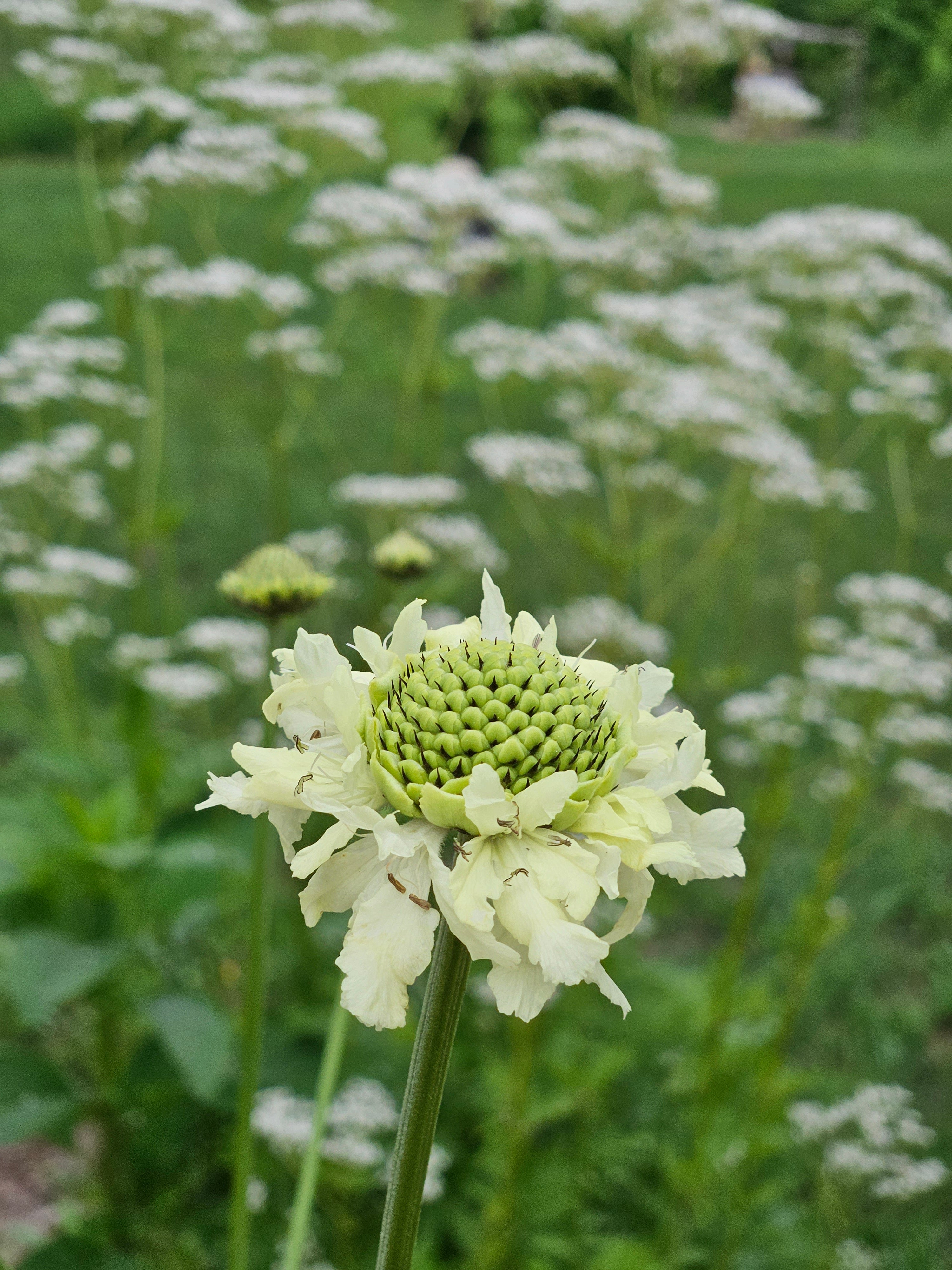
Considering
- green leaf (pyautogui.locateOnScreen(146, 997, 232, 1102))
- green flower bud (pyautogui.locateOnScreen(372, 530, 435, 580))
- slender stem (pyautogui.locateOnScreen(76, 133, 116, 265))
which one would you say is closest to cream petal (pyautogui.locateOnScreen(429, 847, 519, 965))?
green flower bud (pyautogui.locateOnScreen(372, 530, 435, 580))

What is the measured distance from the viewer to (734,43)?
2502 millimetres

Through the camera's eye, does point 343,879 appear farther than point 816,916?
No

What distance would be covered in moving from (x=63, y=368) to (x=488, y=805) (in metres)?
2.74

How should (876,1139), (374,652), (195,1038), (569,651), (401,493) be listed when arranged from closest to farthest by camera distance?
(374,652), (195,1038), (876,1139), (401,493), (569,651)

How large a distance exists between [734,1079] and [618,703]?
1.57 m

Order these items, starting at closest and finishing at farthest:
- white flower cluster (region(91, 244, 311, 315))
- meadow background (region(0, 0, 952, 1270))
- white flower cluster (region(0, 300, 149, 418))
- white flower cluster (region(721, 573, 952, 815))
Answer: meadow background (region(0, 0, 952, 1270)) → white flower cluster (region(721, 573, 952, 815)) → white flower cluster (region(91, 244, 311, 315)) → white flower cluster (region(0, 300, 149, 418))

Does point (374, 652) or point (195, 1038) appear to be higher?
point (374, 652)

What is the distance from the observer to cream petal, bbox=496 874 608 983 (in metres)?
0.46

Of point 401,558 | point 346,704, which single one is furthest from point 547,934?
point 401,558

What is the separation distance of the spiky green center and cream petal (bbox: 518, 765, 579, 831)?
0.04 meters

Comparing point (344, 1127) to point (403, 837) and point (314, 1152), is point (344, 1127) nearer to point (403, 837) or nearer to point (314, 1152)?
point (314, 1152)

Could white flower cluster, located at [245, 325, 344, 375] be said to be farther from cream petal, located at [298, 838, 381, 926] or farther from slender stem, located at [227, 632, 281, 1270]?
cream petal, located at [298, 838, 381, 926]

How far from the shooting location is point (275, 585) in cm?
93

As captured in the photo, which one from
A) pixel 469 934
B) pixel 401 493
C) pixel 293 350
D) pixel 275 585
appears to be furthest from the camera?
pixel 293 350
